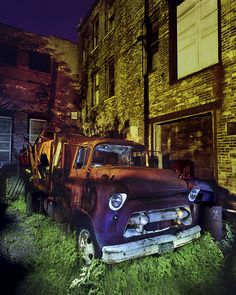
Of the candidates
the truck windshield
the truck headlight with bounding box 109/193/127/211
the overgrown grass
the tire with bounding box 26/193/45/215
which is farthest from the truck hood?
the tire with bounding box 26/193/45/215

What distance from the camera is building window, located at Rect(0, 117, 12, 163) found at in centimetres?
1436

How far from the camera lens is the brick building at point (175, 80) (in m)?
6.91

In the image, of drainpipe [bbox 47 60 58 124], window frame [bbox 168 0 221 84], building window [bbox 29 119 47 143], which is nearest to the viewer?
window frame [bbox 168 0 221 84]

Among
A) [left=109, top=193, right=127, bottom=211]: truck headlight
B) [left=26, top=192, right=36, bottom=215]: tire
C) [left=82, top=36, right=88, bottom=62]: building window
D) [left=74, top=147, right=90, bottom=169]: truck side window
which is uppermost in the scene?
Answer: [left=82, top=36, right=88, bottom=62]: building window

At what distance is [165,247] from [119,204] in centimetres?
108

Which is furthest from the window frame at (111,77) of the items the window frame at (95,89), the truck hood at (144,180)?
the truck hood at (144,180)

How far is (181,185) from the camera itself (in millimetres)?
4664

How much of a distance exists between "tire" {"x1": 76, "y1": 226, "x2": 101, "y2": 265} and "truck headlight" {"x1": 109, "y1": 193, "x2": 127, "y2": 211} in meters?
0.60

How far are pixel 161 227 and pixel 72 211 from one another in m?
1.73

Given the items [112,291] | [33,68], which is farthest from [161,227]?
[33,68]

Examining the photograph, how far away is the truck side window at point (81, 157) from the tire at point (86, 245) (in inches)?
53.0

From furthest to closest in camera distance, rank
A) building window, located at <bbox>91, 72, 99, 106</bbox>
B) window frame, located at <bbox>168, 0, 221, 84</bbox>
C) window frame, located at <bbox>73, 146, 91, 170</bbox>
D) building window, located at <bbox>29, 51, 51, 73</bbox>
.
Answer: building window, located at <bbox>29, 51, 51, 73</bbox>, building window, located at <bbox>91, 72, 99, 106</bbox>, window frame, located at <bbox>168, 0, 221, 84</bbox>, window frame, located at <bbox>73, 146, 91, 170</bbox>

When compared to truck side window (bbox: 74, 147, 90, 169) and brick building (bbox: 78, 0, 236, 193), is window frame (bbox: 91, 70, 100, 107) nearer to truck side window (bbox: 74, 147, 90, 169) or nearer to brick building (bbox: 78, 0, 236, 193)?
brick building (bbox: 78, 0, 236, 193)

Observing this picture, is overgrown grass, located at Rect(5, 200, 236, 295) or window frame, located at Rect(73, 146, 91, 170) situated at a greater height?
window frame, located at Rect(73, 146, 91, 170)
